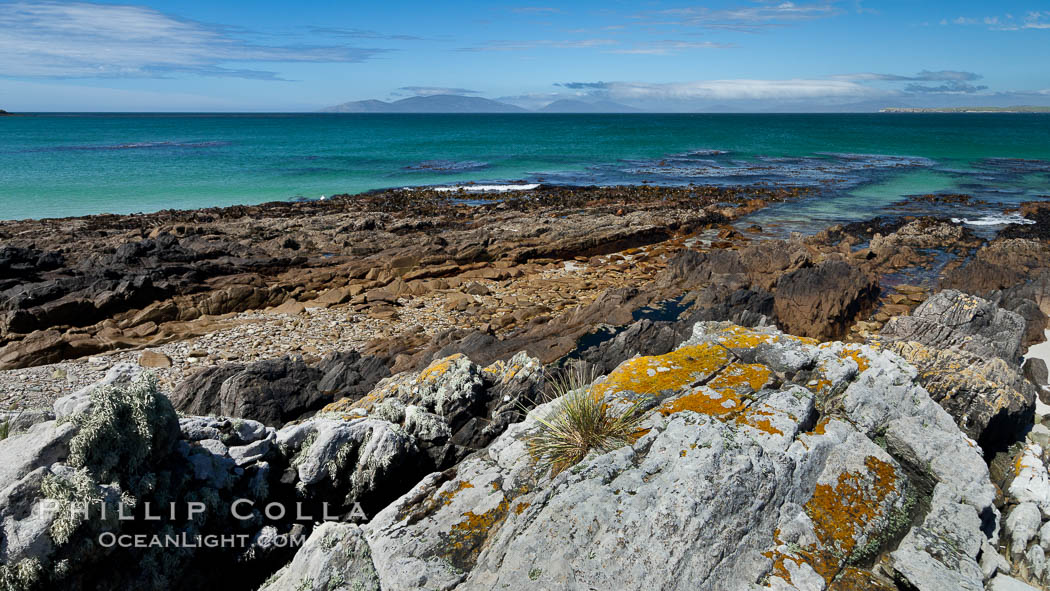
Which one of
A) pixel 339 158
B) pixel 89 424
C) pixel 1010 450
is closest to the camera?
pixel 89 424

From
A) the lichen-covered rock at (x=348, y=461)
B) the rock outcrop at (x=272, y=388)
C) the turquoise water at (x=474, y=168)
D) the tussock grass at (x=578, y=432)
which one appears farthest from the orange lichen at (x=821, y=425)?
the turquoise water at (x=474, y=168)

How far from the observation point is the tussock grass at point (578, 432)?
490 cm

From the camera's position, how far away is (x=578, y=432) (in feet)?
16.5

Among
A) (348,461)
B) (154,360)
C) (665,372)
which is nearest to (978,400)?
(665,372)

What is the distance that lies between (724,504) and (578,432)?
4.61ft

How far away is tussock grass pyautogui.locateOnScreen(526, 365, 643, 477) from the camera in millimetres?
4902

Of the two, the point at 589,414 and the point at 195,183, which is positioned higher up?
the point at 195,183

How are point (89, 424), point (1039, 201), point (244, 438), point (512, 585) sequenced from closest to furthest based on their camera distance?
1. point (512, 585)
2. point (89, 424)
3. point (244, 438)
4. point (1039, 201)

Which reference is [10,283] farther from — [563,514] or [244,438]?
[563,514]

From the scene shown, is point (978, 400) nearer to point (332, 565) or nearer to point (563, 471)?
point (563, 471)

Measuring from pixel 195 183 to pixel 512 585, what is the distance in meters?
50.6

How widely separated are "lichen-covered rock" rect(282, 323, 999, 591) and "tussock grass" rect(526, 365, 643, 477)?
0.44ft

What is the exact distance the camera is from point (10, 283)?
16766mm

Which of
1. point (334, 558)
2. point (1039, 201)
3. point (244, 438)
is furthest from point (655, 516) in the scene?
point (1039, 201)
